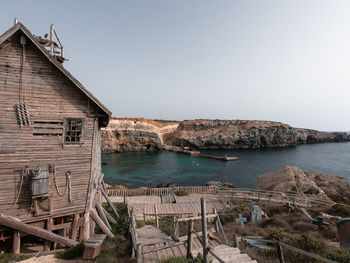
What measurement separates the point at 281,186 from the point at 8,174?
29731mm

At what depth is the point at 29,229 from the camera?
7.88 m

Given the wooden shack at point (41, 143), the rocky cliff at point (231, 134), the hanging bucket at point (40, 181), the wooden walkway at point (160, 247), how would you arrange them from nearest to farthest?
the wooden walkway at point (160, 247), the hanging bucket at point (40, 181), the wooden shack at point (41, 143), the rocky cliff at point (231, 134)

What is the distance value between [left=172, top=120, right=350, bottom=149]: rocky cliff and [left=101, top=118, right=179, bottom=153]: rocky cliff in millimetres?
16435

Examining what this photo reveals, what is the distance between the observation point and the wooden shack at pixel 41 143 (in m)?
7.76

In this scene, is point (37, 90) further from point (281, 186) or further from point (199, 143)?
point (199, 143)

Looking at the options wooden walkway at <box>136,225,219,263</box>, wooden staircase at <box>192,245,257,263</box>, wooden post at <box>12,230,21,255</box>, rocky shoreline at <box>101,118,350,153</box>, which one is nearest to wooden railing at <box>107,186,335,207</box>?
wooden walkway at <box>136,225,219,263</box>

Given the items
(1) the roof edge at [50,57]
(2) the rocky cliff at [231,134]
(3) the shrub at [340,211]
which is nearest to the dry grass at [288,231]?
(3) the shrub at [340,211]

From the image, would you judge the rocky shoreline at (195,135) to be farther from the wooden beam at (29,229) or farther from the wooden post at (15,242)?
the wooden beam at (29,229)

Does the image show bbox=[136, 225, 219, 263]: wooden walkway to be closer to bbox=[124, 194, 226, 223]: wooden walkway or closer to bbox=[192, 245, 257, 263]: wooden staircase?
bbox=[192, 245, 257, 263]: wooden staircase

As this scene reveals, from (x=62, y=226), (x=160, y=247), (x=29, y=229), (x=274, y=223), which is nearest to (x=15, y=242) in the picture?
(x=29, y=229)

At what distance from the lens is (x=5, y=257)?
7.43m

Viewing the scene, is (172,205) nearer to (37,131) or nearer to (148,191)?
(148,191)

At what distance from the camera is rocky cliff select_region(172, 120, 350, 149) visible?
89.6m

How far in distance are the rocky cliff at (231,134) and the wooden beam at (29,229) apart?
8016cm
